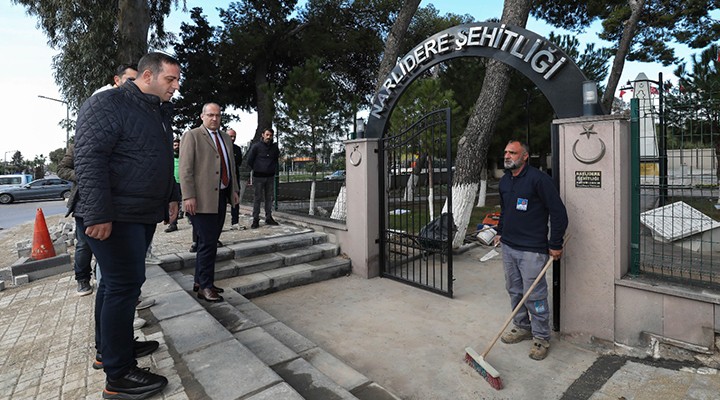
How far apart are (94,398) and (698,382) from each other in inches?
160

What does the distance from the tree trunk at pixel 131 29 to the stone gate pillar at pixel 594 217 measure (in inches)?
469

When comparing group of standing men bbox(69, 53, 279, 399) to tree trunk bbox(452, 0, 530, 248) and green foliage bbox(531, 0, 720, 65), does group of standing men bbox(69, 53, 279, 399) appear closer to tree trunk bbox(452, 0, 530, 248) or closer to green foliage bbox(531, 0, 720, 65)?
tree trunk bbox(452, 0, 530, 248)

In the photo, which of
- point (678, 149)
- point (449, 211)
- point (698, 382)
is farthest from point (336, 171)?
point (698, 382)

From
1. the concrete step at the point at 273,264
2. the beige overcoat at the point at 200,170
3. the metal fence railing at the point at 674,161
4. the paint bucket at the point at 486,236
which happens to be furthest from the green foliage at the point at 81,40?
the metal fence railing at the point at 674,161

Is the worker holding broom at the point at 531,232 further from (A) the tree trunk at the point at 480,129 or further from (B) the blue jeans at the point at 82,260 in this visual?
(B) the blue jeans at the point at 82,260

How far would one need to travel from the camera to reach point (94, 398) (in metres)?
2.25

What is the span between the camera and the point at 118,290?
2.18 m

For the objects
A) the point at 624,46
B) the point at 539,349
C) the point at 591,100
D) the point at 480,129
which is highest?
the point at 624,46

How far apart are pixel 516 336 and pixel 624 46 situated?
11.6 metres

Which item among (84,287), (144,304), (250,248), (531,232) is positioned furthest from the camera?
(250,248)

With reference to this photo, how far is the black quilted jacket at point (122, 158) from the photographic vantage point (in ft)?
6.67

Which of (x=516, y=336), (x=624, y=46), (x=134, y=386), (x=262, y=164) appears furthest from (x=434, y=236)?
(x=624, y=46)

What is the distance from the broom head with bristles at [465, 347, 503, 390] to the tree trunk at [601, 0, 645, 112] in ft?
31.9

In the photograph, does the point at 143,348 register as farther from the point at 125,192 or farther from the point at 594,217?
the point at 594,217
